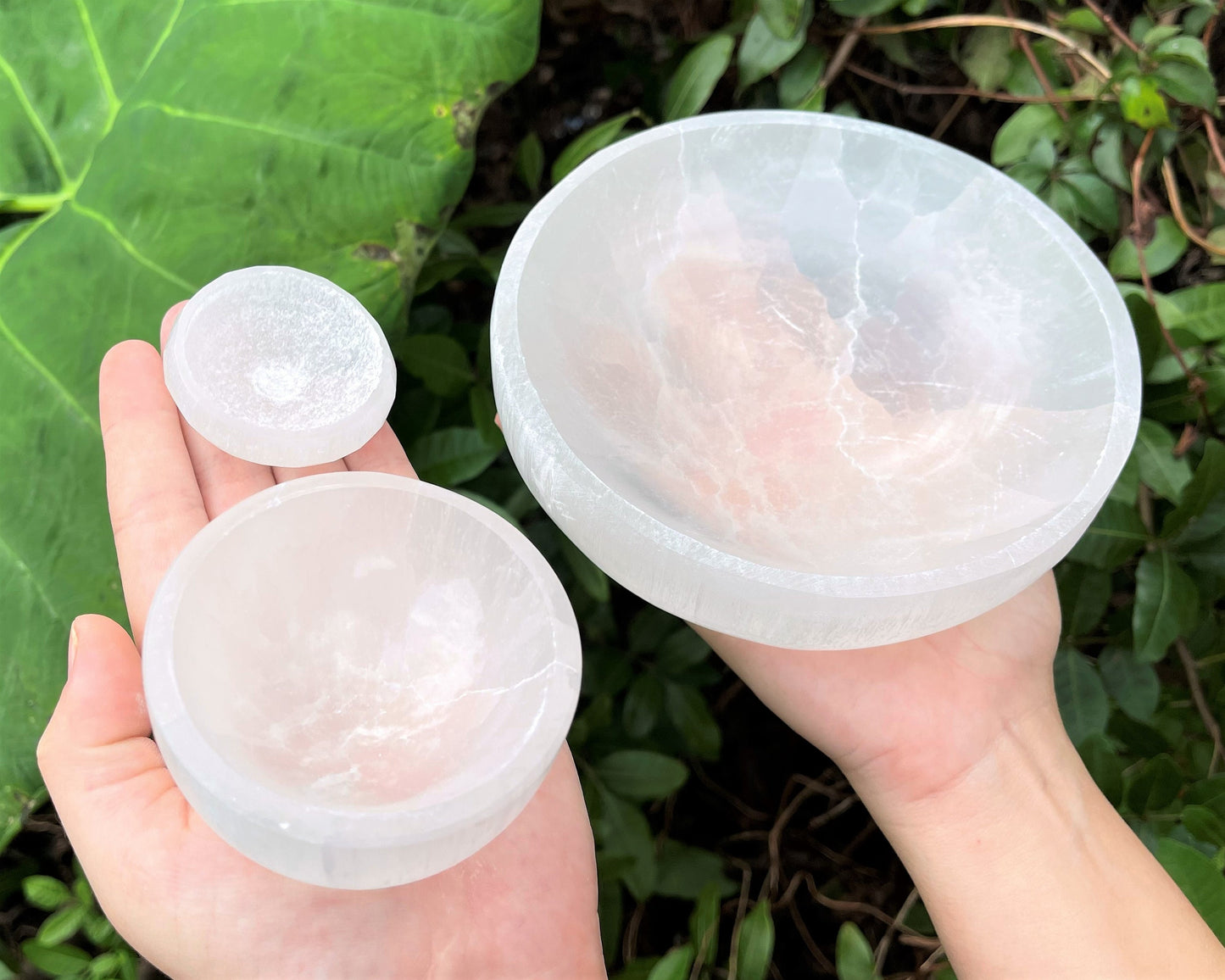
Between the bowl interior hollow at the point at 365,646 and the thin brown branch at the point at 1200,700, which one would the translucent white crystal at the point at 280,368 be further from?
the thin brown branch at the point at 1200,700

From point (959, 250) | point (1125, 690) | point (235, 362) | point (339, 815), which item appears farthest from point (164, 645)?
point (1125, 690)

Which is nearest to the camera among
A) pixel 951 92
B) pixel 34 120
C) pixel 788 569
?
pixel 788 569

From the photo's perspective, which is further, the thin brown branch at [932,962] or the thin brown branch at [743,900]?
the thin brown branch at [743,900]

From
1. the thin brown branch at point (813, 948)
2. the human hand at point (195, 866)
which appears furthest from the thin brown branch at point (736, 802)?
the human hand at point (195, 866)

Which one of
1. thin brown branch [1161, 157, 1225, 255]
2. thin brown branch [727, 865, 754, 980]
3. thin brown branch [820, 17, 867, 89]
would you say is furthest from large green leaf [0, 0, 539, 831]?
thin brown branch [727, 865, 754, 980]

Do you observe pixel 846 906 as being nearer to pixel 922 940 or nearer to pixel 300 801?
pixel 922 940

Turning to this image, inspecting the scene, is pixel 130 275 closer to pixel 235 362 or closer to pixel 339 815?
pixel 235 362

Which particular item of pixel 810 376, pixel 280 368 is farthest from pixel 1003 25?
pixel 280 368
